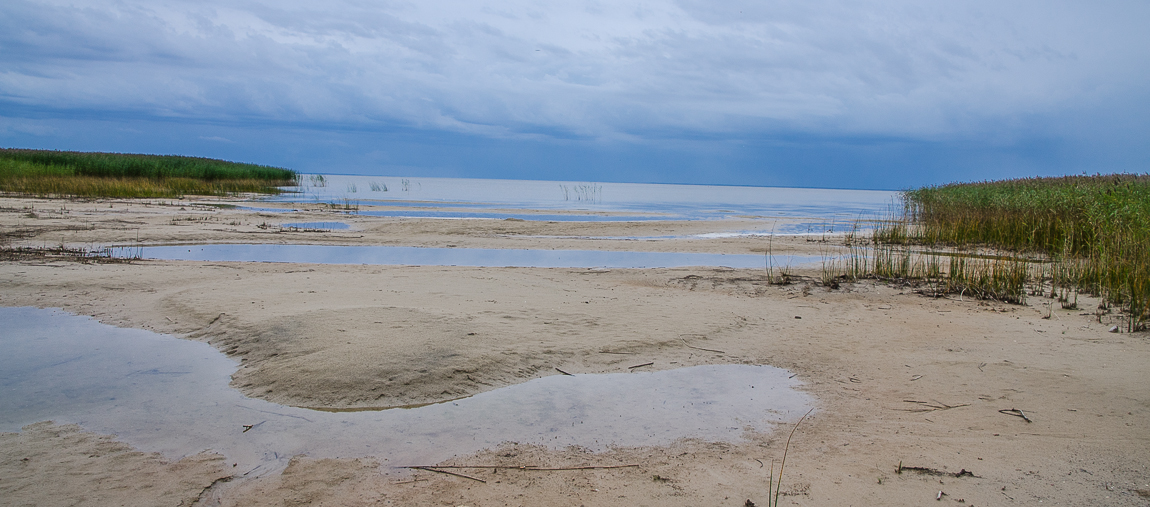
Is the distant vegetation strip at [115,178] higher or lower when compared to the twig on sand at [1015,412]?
higher

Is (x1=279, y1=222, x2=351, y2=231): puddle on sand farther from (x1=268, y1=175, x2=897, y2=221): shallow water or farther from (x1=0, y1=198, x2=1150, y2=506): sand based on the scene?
(x1=0, y1=198, x2=1150, y2=506): sand

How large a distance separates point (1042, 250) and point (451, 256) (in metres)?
14.5

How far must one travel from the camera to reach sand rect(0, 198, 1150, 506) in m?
3.85

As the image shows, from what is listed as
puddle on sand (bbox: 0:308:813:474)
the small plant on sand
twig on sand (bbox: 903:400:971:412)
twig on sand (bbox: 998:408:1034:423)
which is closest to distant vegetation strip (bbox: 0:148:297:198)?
puddle on sand (bbox: 0:308:813:474)

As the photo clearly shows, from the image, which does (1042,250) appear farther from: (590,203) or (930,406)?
(590,203)

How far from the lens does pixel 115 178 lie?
39.3 m

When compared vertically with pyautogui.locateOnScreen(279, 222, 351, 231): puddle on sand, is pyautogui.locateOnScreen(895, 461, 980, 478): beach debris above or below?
below

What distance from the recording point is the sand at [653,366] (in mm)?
3846

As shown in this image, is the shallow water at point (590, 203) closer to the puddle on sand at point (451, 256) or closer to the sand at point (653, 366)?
the puddle on sand at point (451, 256)

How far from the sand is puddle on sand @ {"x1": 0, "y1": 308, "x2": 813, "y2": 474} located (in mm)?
196

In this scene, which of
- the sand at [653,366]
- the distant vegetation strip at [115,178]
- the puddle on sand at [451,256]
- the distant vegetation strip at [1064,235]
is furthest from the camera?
the distant vegetation strip at [115,178]

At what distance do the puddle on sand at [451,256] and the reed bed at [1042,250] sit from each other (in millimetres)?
3374

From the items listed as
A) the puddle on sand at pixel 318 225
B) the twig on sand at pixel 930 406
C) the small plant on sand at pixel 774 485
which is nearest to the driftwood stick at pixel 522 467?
the small plant on sand at pixel 774 485

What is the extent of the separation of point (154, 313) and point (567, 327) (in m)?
5.21
